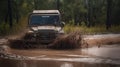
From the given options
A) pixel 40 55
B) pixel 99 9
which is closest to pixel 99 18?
pixel 99 9

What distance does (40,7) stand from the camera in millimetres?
75750

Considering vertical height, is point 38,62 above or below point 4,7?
above

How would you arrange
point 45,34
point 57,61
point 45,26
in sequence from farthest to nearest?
point 45,26 < point 45,34 < point 57,61

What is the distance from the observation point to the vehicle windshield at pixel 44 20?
2208 centimetres

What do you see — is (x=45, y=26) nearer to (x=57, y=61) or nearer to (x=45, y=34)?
(x=45, y=34)

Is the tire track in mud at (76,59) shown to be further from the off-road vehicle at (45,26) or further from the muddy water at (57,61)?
the off-road vehicle at (45,26)

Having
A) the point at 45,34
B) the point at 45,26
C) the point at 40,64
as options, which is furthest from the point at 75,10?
the point at 40,64

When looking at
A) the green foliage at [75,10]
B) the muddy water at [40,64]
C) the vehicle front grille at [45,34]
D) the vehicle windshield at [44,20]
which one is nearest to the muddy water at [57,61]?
the muddy water at [40,64]

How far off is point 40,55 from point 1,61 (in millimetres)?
2736

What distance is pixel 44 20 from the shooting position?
877 inches

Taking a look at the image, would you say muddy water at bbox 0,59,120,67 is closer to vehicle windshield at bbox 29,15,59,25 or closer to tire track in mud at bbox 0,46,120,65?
tire track in mud at bbox 0,46,120,65

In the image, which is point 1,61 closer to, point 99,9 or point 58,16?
point 58,16

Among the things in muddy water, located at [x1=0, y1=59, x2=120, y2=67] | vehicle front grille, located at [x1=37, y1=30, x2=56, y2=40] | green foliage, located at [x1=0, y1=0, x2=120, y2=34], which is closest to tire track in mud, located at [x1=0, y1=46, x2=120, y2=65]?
muddy water, located at [x1=0, y1=59, x2=120, y2=67]

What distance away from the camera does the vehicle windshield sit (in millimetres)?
22078
